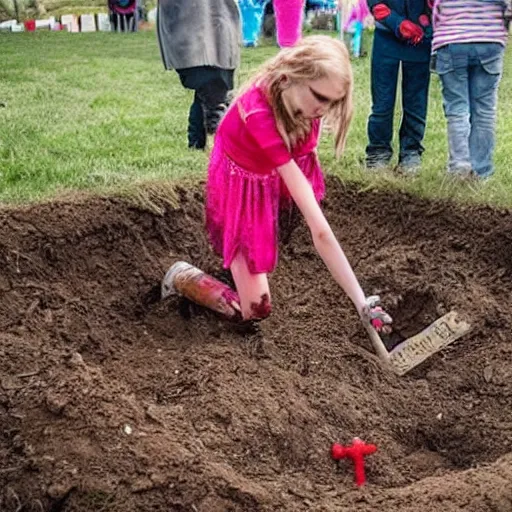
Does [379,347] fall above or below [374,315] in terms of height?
below

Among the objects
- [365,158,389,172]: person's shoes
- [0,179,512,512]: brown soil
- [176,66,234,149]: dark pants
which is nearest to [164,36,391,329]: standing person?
[0,179,512,512]: brown soil

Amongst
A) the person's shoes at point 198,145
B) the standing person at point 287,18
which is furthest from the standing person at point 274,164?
the person's shoes at point 198,145

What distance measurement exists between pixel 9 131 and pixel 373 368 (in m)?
4.13

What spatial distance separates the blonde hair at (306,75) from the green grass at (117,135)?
59.5 inches

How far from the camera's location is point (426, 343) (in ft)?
12.8

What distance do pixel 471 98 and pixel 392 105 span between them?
51cm

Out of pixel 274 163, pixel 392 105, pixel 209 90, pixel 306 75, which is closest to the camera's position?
pixel 306 75

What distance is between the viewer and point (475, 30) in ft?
17.9

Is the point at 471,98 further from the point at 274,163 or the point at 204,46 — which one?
the point at 274,163

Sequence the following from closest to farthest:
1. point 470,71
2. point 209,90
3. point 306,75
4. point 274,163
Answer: point 306,75 → point 274,163 → point 470,71 → point 209,90

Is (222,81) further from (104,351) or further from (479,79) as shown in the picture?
(104,351)

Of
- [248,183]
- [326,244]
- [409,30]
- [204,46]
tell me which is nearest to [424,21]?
[409,30]

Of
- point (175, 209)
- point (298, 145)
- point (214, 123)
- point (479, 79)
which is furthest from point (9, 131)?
point (298, 145)

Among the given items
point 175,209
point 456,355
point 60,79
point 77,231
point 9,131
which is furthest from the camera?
point 60,79
